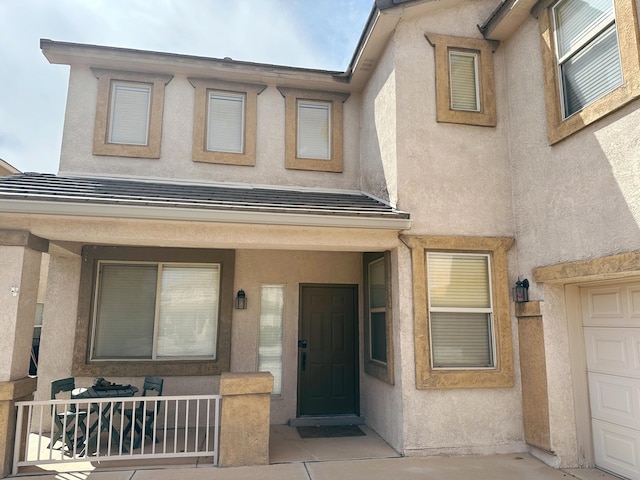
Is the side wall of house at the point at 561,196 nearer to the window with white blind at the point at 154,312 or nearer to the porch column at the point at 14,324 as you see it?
the window with white blind at the point at 154,312

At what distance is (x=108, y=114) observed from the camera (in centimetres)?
732

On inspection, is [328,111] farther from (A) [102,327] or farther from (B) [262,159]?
(A) [102,327]

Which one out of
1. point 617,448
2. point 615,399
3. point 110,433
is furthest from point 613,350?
point 110,433

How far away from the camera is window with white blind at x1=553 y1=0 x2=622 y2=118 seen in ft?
15.3

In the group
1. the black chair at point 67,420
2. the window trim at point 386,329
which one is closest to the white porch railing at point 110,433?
the black chair at point 67,420

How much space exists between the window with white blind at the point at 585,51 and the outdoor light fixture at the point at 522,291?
2239 millimetres

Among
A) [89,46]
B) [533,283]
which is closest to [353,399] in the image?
[533,283]

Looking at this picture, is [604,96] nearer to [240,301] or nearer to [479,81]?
[479,81]

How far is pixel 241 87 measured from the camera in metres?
7.78

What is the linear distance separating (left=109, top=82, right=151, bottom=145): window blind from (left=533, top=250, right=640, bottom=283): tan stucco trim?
661 centimetres

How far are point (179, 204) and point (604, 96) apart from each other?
496 cm

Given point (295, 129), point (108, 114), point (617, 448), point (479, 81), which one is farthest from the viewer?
point (295, 129)

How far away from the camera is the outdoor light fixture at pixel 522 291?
5730 mm

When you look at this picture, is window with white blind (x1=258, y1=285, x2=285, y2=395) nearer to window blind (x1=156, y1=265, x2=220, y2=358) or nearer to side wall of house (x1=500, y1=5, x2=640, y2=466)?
window blind (x1=156, y1=265, x2=220, y2=358)
